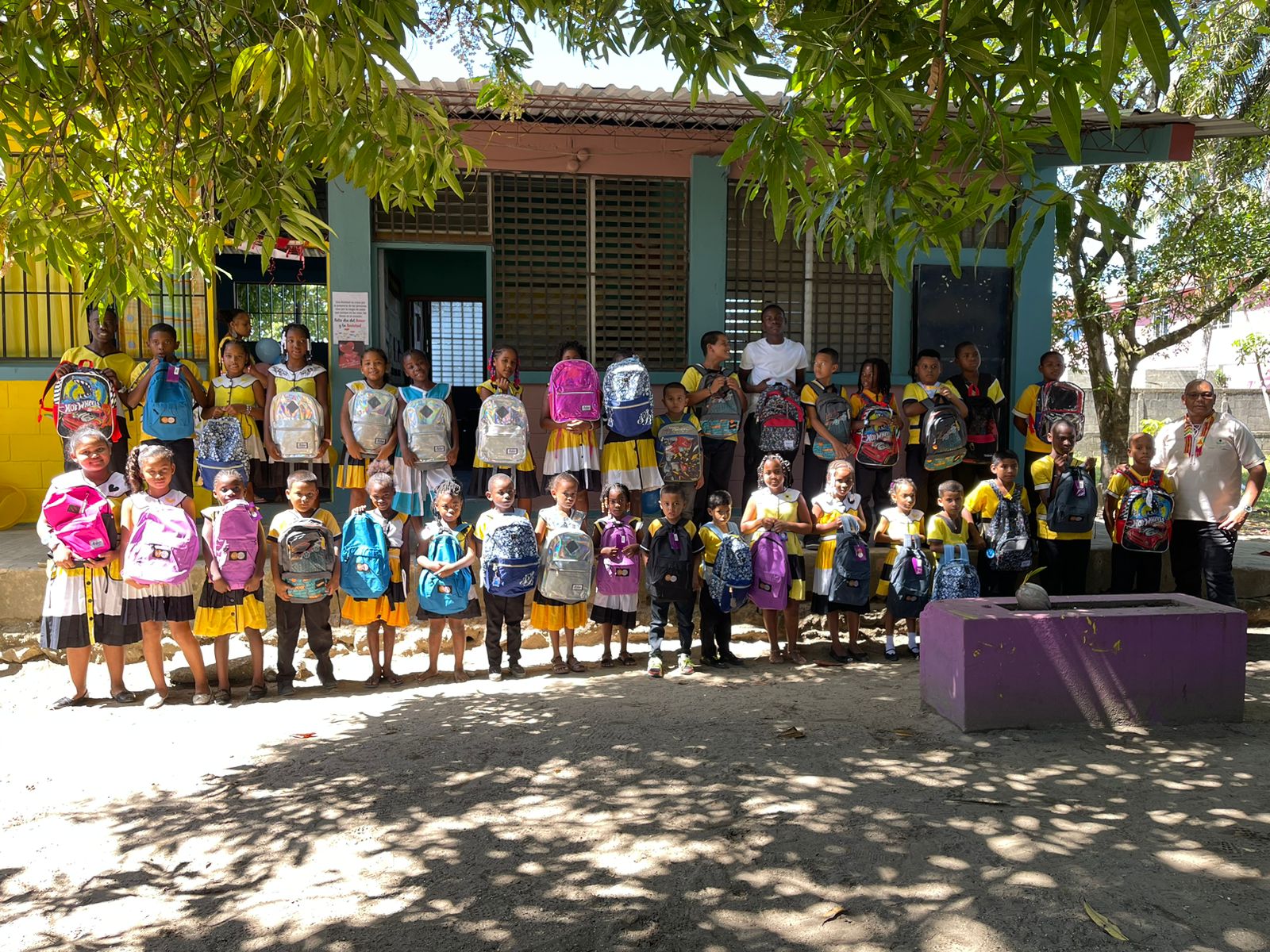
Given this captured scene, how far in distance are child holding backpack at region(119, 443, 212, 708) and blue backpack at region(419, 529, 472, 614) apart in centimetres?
124

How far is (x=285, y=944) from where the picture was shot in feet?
9.80

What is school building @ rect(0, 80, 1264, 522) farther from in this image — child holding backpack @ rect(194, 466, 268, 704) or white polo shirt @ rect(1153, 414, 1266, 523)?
child holding backpack @ rect(194, 466, 268, 704)

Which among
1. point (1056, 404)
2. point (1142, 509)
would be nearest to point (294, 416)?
point (1056, 404)

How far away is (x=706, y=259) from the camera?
27.2ft

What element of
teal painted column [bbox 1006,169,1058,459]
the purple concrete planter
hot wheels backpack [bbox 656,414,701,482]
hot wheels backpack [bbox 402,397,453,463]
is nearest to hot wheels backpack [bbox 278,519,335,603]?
hot wheels backpack [bbox 402,397,453,463]

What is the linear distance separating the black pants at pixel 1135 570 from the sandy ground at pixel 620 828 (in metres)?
1.61

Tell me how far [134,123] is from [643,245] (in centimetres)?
525

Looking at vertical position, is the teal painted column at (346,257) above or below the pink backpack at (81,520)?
above

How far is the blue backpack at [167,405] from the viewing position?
→ 21.8 feet

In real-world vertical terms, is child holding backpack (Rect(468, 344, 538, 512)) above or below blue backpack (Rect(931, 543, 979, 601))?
above

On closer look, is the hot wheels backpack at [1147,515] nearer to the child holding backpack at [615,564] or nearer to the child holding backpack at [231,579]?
the child holding backpack at [615,564]

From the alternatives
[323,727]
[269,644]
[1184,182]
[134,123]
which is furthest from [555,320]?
[1184,182]

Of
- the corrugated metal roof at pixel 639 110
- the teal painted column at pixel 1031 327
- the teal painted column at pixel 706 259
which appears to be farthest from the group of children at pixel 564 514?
the corrugated metal roof at pixel 639 110

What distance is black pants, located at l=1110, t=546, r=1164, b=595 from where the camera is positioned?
6.93 metres
